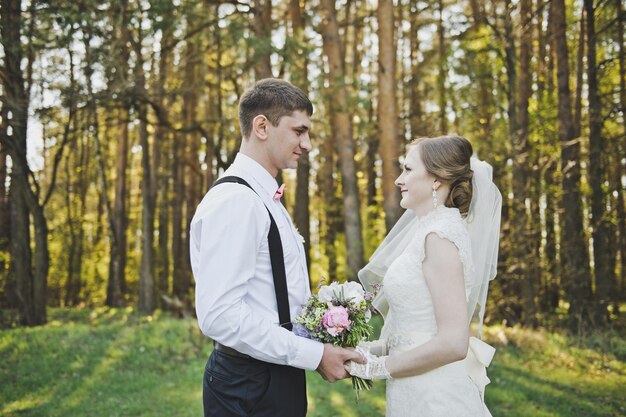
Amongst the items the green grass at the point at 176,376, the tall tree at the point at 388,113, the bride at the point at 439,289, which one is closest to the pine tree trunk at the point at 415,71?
the tall tree at the point at 388,113

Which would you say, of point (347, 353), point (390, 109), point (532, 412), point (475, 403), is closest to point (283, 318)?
point (347, 353)

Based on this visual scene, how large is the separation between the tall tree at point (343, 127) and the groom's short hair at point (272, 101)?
9.43 m

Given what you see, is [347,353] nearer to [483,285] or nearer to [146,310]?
[483,285]

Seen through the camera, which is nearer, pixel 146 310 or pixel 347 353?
pixel 347 353

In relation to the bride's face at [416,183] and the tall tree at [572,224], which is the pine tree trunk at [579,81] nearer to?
the tall tree at [572,224]

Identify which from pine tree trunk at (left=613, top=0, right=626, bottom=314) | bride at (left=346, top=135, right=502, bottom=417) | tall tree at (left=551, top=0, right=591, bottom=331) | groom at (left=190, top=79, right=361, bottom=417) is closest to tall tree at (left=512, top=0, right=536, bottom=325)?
tall tree at (left=551, top=0, right=591, bottom=331)

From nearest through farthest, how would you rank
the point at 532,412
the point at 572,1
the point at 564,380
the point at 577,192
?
the point at 532,412 → the point at 564,380 → the point at 577,192 → the point at 572,1

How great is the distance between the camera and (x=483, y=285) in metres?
3.25

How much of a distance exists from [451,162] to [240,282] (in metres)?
1.30

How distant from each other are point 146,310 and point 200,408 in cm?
902

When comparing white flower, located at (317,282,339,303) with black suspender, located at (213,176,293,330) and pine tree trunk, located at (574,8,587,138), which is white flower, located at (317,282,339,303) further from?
pine tree trunk, located at (574,8,587,138)

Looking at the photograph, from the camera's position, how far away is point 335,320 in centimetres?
262

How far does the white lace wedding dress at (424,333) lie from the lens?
112 inches

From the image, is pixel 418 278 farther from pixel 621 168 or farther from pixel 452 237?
pixel 621 168
